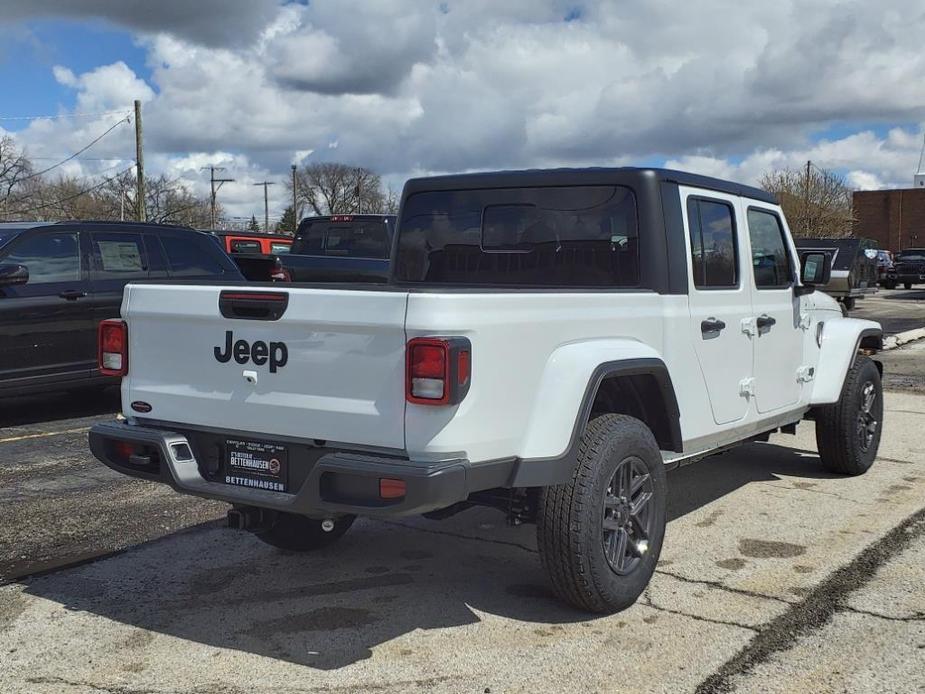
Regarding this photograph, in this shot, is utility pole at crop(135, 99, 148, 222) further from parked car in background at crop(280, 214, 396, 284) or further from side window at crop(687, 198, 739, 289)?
side window at crop(687, 198, 739, 289)

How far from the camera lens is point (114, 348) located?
431cm

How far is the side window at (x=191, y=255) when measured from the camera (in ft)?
31.0

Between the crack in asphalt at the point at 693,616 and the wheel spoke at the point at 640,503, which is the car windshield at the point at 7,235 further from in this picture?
the crack in asphalt at the point at 693,616

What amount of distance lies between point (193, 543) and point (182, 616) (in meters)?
1.07

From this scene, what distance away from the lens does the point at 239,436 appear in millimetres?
3873

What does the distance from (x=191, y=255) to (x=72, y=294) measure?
1361mm

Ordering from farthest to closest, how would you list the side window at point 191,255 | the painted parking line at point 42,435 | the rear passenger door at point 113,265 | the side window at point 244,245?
the side window at point 244,245 < the side window at point 191,255 < the rear passenger door at point 113,265 < the painted parking line at point 42,435

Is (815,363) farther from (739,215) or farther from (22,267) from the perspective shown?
(22,267)

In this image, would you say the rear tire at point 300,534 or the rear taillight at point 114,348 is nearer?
the rear taillight at point 114,348

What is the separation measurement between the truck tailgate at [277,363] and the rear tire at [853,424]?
13.2ft

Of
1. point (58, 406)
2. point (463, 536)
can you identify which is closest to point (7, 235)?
point (58, 406)

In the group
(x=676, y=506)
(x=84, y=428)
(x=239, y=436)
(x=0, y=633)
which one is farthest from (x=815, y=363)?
(x=84, y=428)

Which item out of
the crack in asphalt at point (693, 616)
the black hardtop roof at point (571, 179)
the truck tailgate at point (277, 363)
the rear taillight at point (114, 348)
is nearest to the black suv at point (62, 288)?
the black hardtop roof at point (571, 179)

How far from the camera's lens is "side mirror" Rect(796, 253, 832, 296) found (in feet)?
19.7
